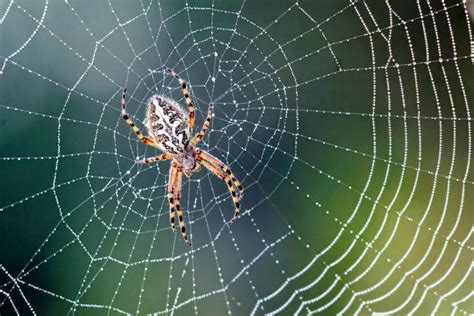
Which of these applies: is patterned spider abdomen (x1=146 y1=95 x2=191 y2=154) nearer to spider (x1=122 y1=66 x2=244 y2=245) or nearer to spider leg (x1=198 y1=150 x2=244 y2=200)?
spider (x1=122 y1=66 x2=244 y2=245)

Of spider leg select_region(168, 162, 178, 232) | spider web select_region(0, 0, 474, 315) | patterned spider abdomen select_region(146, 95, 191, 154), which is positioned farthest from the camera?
spider web select_region(0, 0, 474, 315)

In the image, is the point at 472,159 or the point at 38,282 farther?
the point at 38,282

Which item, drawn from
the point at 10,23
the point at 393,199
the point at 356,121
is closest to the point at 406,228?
the point at 393,199

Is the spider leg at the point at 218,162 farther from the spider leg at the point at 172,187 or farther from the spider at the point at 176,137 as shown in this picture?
the spider leg at the point at 172,187

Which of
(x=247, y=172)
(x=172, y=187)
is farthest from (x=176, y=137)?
(x=247, y=172)

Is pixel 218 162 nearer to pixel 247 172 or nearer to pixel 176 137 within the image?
pixel 176 137

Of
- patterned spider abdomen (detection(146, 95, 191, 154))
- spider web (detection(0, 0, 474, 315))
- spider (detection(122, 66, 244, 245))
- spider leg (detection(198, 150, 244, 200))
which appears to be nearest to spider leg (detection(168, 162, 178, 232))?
spider (detection(122, 66, 244, 245))

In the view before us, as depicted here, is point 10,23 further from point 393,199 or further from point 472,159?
point 472,159
